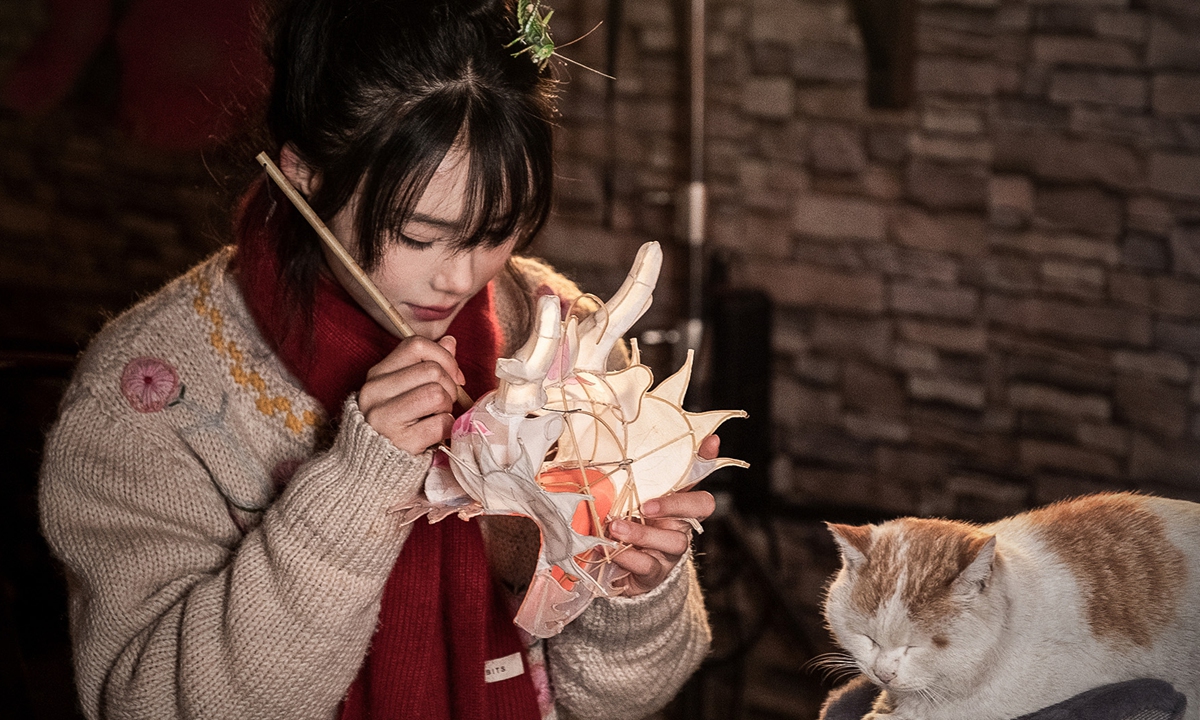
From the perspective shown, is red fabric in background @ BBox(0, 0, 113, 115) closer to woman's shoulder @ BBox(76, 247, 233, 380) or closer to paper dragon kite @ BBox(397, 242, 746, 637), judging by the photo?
woman's shoulder @ BBox(76, 247, 233, 380)

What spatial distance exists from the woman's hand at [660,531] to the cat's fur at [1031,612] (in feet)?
0.59

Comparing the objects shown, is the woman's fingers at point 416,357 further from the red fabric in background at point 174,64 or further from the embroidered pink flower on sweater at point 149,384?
the red fabric in background at point 174,64

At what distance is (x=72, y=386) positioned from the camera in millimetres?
1082

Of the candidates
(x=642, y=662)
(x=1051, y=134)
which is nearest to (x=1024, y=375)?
(x=1051, y=134)

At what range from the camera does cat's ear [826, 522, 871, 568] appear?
31.3 inches

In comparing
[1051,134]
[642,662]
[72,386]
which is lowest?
[642,662]

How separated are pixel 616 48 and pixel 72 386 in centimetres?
154

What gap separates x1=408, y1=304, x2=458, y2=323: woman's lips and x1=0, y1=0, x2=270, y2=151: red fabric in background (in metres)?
1.75

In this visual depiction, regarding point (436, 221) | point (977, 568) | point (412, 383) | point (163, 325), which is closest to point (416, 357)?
point (412, 383)

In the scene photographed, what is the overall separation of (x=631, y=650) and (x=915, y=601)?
0.40 m

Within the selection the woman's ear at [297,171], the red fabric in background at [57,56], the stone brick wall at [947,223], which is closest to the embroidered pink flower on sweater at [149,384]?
the woman's ear at [297,171]

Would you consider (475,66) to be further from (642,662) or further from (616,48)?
(616,48)

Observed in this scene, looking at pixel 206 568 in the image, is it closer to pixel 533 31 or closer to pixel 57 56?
pixel 533 31

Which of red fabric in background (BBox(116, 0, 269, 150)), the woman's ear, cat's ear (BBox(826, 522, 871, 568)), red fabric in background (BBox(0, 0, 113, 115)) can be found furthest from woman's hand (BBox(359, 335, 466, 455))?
red fabric in background (BBox(0, 0, 113, 115))
